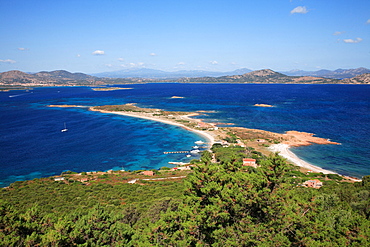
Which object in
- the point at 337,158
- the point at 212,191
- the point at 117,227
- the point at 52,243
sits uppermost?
the point at 212,191

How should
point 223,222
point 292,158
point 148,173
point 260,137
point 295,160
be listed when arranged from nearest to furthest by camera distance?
point 223,222
point 148,173
point 295,160
point 292,158
point 260,137

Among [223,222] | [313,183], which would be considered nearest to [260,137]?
[313,183]

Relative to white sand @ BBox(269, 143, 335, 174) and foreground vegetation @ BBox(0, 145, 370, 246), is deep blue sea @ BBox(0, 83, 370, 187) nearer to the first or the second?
white sand @ BBox(269, 143, 335, 174)

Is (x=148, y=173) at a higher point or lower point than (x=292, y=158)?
higher

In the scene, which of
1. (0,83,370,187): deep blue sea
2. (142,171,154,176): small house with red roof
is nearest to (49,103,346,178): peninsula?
(0,83,370,187): deep blue sea

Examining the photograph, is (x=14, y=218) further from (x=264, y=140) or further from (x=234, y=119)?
(x=234, y=119)

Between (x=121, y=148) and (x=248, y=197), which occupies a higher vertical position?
(x=248, y=197)

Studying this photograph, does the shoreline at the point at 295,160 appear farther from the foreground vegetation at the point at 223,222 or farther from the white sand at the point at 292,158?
the foreground vegetation at the point at 223,222

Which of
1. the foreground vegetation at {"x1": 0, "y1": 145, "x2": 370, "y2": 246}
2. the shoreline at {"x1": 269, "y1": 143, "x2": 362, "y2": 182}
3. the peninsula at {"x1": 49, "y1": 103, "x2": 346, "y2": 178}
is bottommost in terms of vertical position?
the shoreline at {"x1": 269, "y1": 143, "x2": 362, "y2": 182}

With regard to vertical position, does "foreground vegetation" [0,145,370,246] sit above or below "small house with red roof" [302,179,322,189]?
above

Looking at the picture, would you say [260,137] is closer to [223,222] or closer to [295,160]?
[295,160]

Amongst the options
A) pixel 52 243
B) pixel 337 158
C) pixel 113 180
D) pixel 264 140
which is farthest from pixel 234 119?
pixel 52 243
